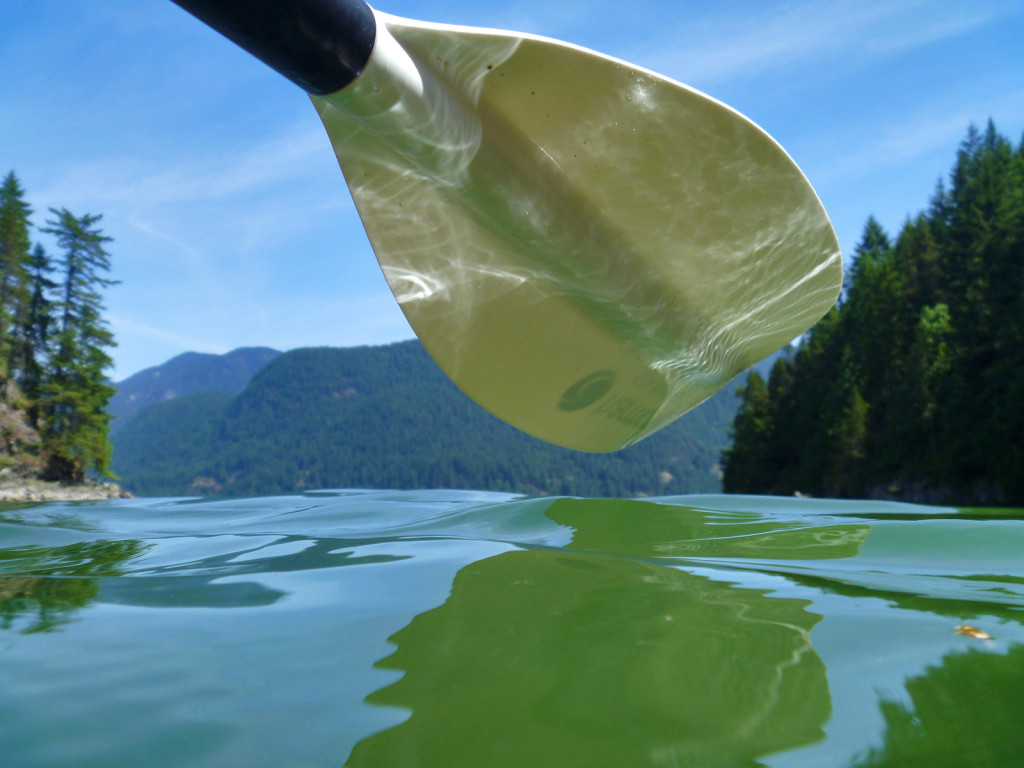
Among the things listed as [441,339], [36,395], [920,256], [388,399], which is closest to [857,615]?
[441,339]

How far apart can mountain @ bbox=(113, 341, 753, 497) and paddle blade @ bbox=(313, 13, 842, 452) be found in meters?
124

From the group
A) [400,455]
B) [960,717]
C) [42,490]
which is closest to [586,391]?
[960,717]

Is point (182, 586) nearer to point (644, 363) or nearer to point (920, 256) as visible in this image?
point (644, 363)

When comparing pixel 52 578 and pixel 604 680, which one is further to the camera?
pixel 52 578

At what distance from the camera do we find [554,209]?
7.69ft

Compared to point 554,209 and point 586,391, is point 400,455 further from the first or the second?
point 554,209

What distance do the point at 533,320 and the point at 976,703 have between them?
231 centimetres

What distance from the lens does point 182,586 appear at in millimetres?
1636

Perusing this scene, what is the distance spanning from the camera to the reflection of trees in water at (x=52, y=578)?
1304mm

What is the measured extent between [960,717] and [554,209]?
1.95 meters

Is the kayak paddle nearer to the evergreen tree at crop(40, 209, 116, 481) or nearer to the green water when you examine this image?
the green water

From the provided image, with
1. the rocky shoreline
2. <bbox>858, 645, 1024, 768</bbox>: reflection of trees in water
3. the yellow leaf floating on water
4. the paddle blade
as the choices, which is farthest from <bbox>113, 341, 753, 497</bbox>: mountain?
<bbox>858, 645, 1024, 768</bbox>: reflection of trees in water

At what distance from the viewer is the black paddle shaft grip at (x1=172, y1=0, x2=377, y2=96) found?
1274mm

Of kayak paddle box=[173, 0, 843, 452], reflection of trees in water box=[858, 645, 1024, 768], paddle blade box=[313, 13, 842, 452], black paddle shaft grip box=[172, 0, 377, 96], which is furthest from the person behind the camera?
paddle blade box=[313, 13, 842, 452]
